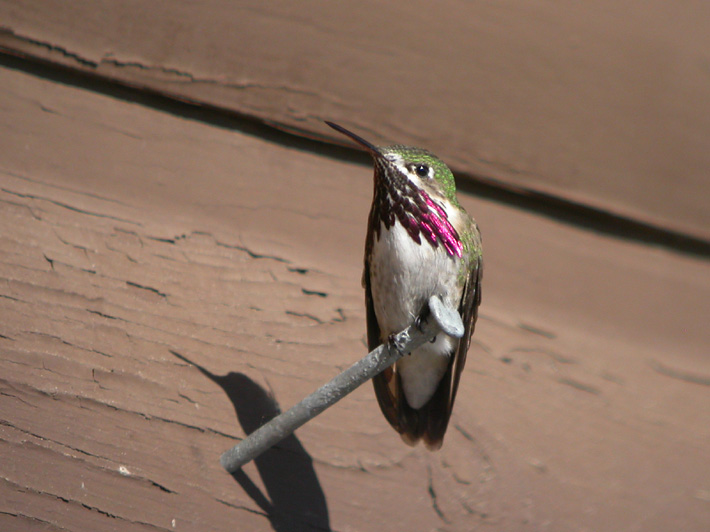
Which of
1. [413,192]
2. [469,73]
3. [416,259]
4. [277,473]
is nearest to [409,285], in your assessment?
[416,259]

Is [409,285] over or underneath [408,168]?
underneath

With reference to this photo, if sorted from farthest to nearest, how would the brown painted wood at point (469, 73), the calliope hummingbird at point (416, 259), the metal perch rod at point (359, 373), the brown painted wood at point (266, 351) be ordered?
the brown painted wood at point (469, 73) < the calliope hummingbird at point (416, 259) < the brown painted wood at point (266, 351) < the metal perch rod at point (359, 373)

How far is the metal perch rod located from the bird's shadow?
0.14 meters

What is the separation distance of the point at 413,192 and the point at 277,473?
0.61 meters

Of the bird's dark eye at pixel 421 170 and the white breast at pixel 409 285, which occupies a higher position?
the bird's dark eye at pixel 421 170

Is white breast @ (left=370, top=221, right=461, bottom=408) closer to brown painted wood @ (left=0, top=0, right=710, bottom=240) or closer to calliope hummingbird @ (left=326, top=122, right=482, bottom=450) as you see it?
calliope hummingbird @ (left=326, top=122, right=482, bottom=450)

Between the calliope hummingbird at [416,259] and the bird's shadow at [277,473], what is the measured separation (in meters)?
0.20

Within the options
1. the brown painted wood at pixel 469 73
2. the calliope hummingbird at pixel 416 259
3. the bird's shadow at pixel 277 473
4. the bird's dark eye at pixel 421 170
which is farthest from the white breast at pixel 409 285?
the brown painted wood at pixel 469 73

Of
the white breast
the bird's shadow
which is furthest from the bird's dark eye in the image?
the bird's shadow

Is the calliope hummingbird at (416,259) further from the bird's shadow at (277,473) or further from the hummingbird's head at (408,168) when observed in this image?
the bird's shadow at (277,473)

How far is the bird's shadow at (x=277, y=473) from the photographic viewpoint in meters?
1.12

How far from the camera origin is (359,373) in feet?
3.08

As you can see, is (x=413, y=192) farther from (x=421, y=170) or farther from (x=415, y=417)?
(x=415, y=417)

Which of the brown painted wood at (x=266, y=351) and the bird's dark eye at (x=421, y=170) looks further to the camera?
the bird's dark eye at (x=421, y=170)
